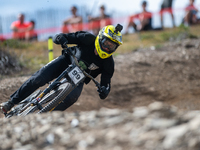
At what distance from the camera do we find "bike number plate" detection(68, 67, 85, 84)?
4914mm

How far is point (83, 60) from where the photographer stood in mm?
5176

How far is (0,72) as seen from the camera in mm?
8562

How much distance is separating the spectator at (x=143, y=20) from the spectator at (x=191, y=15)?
211 centimetres

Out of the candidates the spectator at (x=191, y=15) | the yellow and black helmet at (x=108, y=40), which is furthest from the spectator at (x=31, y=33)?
the yellow and black helmet at (x=108, y=40)

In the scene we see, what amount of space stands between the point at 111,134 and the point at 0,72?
693 centimetres

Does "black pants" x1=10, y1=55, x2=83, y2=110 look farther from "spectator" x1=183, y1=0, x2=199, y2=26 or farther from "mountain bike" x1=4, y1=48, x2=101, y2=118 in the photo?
"spectator" x1=183, y1=0, x2=199, y2=26

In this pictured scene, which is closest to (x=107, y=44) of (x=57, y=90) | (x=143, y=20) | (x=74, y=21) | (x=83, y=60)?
(x=83, y=60)

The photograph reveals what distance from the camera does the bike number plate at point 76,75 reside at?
4.91m

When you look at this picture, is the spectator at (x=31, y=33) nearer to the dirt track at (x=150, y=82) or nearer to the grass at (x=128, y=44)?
the grass at (x=128, y=44)

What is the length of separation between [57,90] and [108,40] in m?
1.29

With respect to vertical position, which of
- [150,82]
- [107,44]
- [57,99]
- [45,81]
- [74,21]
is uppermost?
[107,44]

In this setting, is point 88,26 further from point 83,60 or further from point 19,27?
point 83,60

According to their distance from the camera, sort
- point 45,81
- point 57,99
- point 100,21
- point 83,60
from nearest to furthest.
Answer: point 57,99
point 45,81
point 83,60
point 100,21

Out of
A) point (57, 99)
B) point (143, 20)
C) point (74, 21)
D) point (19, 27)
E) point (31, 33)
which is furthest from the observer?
point (143, 20)
